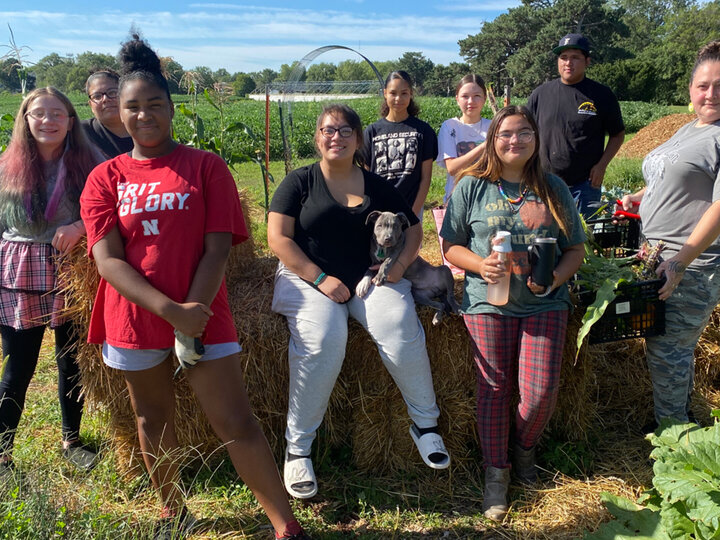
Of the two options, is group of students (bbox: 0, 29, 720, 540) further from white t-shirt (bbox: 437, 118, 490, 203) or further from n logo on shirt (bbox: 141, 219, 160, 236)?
white t-shirt (bbox: 437, 118, 490, 203)

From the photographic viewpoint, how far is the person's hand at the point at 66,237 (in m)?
3.10

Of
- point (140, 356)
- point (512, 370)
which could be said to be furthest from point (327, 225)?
point (512, 370)

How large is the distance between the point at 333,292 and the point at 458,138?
262 cm

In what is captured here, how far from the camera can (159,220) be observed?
2459 millimetres

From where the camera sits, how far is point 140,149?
2594mm

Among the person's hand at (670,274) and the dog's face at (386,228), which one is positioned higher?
the dog's face at (386,228)

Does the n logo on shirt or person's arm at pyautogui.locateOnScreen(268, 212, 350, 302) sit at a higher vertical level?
the n logo on shirt

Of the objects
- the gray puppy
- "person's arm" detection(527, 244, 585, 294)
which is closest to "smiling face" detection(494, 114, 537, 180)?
"person's arm" detection(527, 244, 585, 294)

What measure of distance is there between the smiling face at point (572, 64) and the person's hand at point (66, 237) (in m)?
4.33

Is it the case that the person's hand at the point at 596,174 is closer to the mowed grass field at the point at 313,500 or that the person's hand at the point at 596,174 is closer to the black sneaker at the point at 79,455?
the mowed grass field at the point at 313,500

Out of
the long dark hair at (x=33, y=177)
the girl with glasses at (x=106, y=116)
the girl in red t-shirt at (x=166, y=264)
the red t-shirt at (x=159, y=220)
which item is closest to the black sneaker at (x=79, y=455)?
the girl in red t-shirt at (x=166, y=264)

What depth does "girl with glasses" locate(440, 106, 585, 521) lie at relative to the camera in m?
3.03

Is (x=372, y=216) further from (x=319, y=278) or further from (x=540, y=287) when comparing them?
(x=540, y=287)

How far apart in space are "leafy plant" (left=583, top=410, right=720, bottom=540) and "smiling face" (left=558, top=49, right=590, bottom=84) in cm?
351
